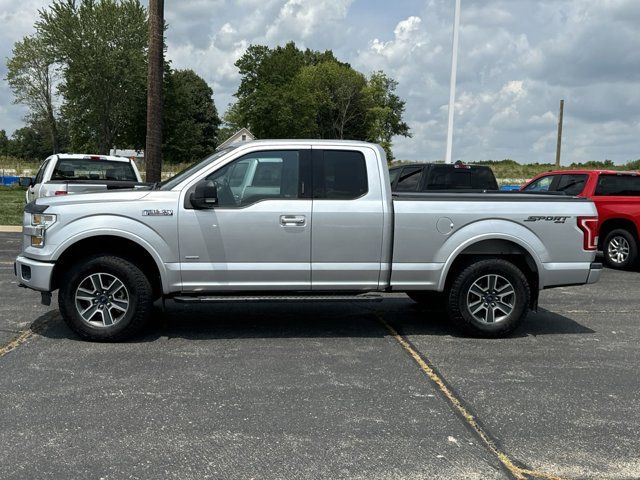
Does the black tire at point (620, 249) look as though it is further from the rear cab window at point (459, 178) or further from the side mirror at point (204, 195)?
the side mirror at point (204, 195)

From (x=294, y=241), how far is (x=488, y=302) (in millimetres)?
2122

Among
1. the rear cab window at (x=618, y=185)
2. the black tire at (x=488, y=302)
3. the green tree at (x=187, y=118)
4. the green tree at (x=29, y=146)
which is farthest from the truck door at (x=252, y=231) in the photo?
the green tree at (x=29, y=146)

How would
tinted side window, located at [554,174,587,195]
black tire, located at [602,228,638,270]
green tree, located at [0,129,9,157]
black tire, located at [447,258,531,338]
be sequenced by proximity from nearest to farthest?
black tire, located at [447,258,531,338], black tire, located at [602,228,638,270], tinted side window, located at [554,174,587,195], green tree, located at [0,129,9,157]

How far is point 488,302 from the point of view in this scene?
20.0 feet

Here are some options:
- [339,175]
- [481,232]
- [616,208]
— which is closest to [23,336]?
[339,175]

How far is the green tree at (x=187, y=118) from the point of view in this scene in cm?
5488

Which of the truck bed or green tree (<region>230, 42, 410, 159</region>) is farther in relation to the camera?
green tree (<region>230, 42, 410, 159</region>)

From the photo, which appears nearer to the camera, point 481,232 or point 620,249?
point 481,232

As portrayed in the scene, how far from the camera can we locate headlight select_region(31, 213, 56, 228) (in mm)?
5574

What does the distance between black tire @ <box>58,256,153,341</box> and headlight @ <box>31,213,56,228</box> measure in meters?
0.47

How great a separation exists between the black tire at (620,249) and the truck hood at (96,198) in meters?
9.34

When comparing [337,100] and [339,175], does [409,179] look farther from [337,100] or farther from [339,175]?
[337,100]

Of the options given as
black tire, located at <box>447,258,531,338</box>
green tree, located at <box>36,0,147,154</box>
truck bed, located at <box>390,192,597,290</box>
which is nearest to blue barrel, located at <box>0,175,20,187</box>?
green tree, located at <box>36,0,147,154</box>

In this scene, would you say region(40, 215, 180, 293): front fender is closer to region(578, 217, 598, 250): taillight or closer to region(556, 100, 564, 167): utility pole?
region(578, 217, 598, 250): taillight
